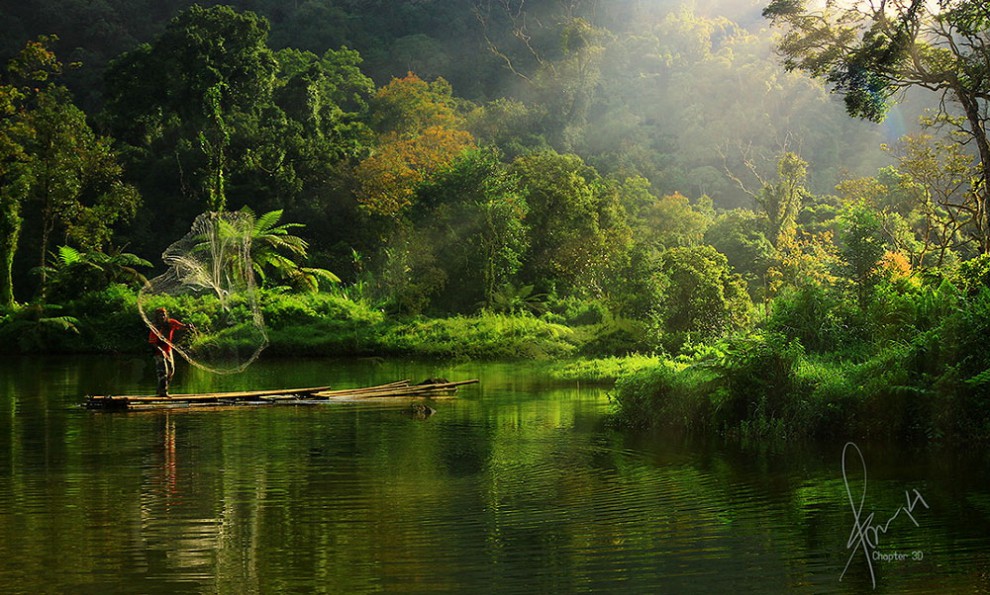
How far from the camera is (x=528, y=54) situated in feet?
238

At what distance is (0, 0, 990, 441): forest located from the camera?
56.4 feet

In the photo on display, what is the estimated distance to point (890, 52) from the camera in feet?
68.3

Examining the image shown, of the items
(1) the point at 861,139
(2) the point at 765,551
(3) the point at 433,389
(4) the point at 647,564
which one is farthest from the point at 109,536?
(1) the point at 861,139

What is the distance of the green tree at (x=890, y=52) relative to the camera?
20.8m

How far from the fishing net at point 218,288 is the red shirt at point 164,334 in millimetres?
110

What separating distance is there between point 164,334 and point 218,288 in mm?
1371

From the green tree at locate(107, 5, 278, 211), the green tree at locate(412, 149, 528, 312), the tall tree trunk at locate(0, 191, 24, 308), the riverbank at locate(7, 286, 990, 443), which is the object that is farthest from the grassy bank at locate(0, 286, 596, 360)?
the riverbank at locate(7, 286, 990, 443)

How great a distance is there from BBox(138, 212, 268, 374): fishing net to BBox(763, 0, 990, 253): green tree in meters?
12.0

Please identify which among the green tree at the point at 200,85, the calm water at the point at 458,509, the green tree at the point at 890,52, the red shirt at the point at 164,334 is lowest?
the calm water at the point at 458,509

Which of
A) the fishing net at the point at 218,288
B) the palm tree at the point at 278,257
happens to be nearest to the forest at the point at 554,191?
the palm tree at the point at 278,257

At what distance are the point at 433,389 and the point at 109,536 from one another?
12736mm

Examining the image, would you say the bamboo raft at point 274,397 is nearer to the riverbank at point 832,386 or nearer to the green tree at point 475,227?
the riverbank at point 832,386

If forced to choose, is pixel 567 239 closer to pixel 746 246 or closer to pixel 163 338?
→ pixel 746 246

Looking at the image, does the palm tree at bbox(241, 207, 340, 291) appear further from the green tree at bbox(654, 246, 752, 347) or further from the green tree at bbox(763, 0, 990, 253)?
the green tree at bbox(763, 0, 990, 253)
